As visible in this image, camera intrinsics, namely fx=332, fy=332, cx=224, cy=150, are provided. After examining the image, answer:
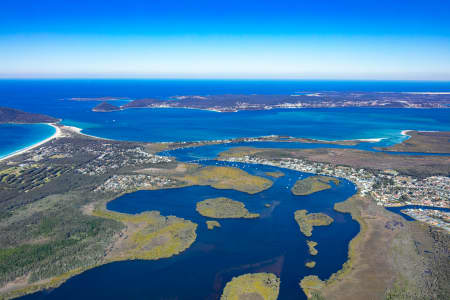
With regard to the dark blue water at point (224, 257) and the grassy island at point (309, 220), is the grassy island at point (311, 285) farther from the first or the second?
the grassy island at point (309, 220)

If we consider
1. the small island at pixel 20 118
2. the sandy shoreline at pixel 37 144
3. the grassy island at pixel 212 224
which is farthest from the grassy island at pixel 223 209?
the small island at pixel 20 118

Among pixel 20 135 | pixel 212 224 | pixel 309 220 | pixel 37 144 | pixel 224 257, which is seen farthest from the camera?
pixel 20 135

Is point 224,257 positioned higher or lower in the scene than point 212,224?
lower

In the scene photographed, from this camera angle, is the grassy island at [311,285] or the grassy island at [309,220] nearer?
the grassy island at [311,285]

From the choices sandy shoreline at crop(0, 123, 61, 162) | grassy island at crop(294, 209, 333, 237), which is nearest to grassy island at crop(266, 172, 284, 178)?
grassy island at crop(294, 209, 333, 237)

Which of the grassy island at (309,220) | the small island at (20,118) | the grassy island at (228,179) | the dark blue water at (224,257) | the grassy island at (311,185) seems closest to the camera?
the dark blue water at (224,257)

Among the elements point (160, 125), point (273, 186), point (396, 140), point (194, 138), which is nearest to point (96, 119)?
point (160, 125)

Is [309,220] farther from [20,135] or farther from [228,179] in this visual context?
[20,135]

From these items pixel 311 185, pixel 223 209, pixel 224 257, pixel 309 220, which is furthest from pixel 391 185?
pixel 224 257
